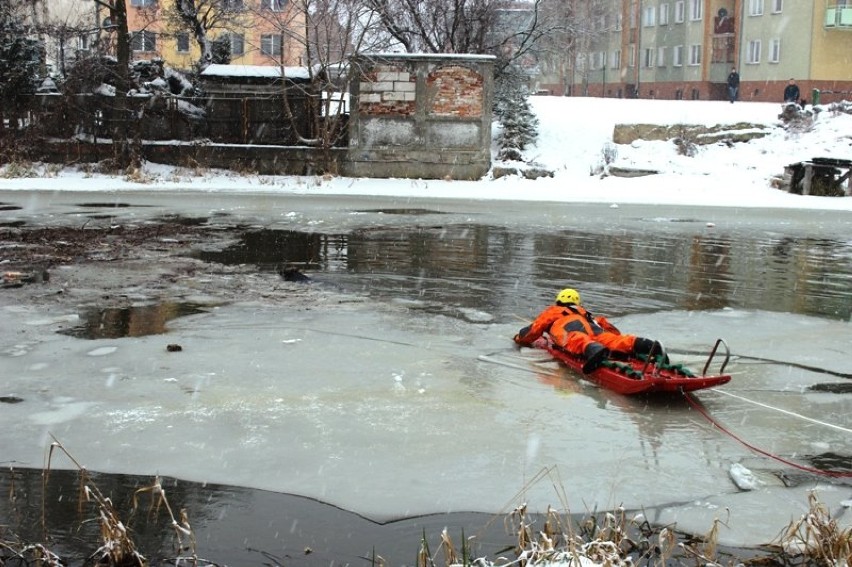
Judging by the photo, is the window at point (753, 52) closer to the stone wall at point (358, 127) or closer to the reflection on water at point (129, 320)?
the stone wall at point (358, 127)

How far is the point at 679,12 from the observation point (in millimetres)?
59562

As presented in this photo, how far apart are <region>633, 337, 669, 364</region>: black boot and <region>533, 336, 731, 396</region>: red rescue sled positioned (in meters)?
0.06

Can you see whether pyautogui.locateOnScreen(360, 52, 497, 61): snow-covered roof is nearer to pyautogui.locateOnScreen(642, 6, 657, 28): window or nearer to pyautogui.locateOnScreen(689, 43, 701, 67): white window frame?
pyautogui.locateOnScreen(689, 43, 701, 67): white window frame

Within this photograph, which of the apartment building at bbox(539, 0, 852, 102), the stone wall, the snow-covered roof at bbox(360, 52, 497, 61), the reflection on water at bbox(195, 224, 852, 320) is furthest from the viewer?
the apartment building at bbox(539, 0, 852, 102)

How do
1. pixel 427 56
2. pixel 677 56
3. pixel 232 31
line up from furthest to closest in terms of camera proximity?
1. pixel 677 56
2. pixel 232 31
3. pixel 427 56

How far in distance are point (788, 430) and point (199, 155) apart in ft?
68.5

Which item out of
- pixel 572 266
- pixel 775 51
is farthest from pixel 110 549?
pixel 775 51

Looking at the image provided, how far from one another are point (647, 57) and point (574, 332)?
5935 cm

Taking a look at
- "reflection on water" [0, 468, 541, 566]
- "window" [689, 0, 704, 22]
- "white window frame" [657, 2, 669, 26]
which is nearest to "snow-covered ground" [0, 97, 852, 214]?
"reflection on water" [0, 468, 541, 566]

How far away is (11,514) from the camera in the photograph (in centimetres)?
494

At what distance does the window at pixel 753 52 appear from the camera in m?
51.8

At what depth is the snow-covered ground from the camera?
74.3ft

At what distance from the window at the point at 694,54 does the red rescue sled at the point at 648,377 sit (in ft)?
175

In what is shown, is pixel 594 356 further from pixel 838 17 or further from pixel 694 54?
pixel 694 54
